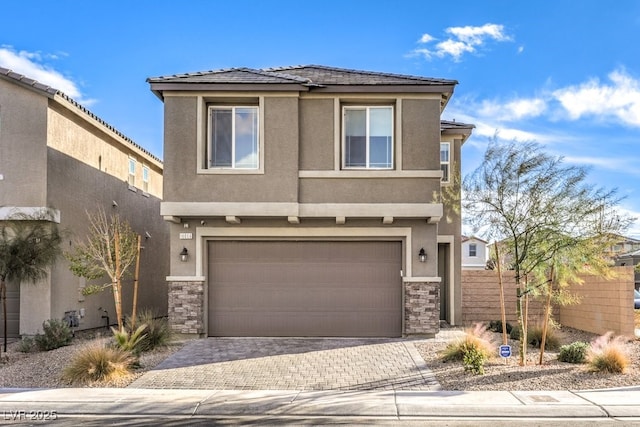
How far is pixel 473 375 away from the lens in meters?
9.82

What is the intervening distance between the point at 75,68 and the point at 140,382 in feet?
32.5

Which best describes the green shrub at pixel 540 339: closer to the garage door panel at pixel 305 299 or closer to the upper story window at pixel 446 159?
the garage door panel at pixel 305 299

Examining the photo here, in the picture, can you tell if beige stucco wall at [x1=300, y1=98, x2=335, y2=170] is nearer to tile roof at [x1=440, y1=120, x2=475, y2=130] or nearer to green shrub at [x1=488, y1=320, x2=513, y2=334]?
tile roof at [x1=440, y1=120, x2=475, y2=130]

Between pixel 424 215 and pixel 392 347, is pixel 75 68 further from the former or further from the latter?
pixel 392 347

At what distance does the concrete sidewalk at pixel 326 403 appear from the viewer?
7902 millimetres

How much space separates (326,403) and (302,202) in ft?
19.5

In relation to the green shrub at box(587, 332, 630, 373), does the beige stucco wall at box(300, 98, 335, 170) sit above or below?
above

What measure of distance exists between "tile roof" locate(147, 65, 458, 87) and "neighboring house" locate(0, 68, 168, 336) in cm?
297

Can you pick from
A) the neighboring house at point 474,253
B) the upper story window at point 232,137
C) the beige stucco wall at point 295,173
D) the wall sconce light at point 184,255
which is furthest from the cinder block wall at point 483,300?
the neighboring house at point 474,253

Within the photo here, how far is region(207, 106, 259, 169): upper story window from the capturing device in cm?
1363

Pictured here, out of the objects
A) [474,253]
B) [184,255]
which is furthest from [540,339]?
[474,253]

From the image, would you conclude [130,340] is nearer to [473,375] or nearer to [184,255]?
[184,255]

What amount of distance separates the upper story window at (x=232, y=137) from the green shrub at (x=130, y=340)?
14.3 ft

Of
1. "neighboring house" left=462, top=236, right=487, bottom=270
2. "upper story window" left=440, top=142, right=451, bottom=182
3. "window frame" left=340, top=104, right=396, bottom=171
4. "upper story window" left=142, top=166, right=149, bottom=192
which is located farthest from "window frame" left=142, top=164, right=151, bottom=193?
"neighboring house" left=462, top=236, right=487, bottom=270
